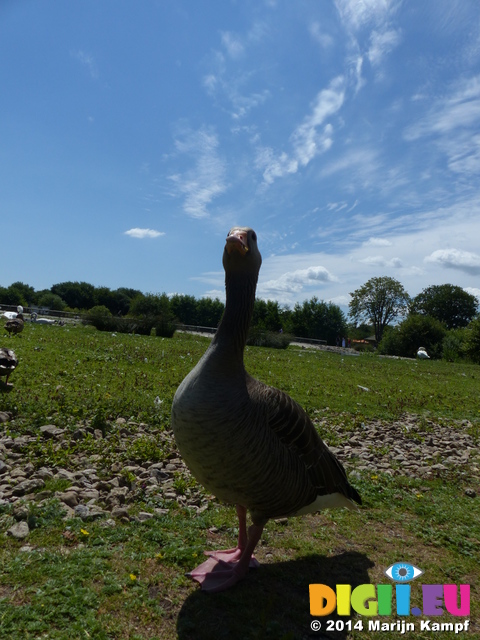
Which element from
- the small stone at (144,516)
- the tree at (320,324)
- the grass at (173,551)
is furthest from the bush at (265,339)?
the tree at (320,324)

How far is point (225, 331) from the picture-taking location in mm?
3188

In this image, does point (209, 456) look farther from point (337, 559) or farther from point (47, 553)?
point (337, 559)

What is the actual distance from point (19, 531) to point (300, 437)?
258 centimetres

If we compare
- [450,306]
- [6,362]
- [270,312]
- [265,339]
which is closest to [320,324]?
[270,312]

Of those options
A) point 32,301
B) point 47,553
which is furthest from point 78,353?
point 32,301

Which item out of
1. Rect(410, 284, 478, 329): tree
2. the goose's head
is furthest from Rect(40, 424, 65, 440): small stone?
Rect(410, 284, 478, 329): tree

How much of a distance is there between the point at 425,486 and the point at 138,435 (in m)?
4.34

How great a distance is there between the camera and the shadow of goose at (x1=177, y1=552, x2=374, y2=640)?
2752mm

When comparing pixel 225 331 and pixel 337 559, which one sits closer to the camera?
pixel 225 331

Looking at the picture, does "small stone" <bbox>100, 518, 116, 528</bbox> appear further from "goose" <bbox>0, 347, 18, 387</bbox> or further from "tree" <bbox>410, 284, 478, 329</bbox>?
"tree" <bbox>410, 284, 478, 329</bbox>

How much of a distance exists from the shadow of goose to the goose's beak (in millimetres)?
2653

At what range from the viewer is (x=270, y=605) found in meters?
3.04

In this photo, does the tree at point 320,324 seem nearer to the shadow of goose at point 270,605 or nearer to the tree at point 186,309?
the tree at point 186,309

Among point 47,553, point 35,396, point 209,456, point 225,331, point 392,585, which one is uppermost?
point 225,331
